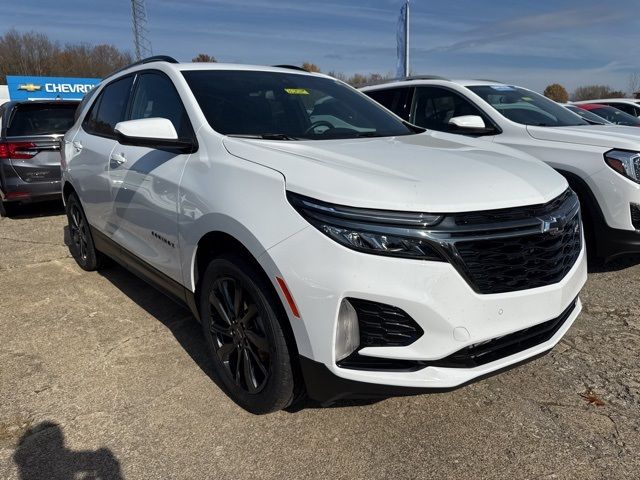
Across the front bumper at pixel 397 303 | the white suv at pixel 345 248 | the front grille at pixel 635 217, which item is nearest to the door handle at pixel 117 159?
the white suv at pixel 345 248

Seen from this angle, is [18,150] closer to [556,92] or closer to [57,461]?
[57,461]

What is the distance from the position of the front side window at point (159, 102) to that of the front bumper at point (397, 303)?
1320 millimetres

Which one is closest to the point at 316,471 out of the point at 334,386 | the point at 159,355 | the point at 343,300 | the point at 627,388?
the point at 334,386

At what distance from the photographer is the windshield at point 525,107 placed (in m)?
5.28

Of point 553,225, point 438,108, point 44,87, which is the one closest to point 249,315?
point 553,225

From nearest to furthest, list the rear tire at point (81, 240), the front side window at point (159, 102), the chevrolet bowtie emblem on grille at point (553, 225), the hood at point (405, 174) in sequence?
the hood at point (405, 174), the chevrolet bowtie emblem on grille at point (553, 225), the front side window at point (159, 102), the rear tire at point (81, 240)

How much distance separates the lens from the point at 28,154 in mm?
6855

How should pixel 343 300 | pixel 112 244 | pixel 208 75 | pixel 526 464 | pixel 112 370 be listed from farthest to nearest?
pixel 112 244, pixel 208 75, pixel 112 370, pixel 526 464, pixel 343 300

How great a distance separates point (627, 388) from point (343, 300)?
6.05ft

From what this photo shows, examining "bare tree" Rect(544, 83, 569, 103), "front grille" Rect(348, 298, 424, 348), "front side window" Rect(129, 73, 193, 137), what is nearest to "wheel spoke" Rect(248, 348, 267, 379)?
"front grille" Rect(348, 298, 424, 348)

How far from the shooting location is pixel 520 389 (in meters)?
2.83

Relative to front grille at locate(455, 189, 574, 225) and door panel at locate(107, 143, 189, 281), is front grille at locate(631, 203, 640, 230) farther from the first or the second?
door panel at locate(107, 143, 189, 281)

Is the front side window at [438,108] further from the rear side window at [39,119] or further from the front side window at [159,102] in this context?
the rear side window at [39,119]

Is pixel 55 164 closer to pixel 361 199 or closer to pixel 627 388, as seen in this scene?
pixel 361 199
